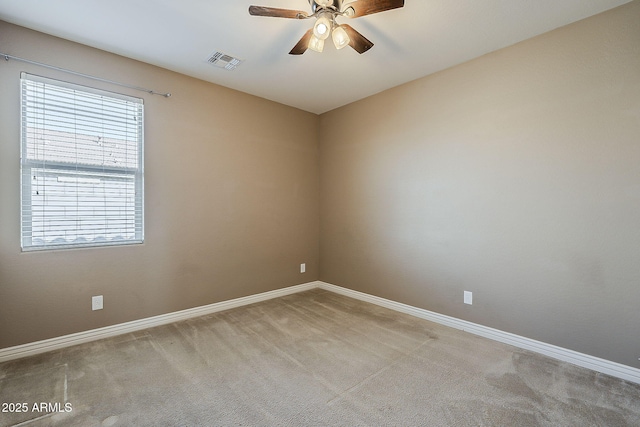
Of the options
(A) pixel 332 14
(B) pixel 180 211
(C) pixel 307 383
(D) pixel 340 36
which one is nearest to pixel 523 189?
(D) pixel 340 36

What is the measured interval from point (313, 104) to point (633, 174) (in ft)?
10.7

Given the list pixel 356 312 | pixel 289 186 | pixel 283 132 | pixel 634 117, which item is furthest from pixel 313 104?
pixel 634 117

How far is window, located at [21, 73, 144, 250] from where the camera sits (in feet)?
7.67

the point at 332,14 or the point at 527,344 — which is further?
the point at 527,344

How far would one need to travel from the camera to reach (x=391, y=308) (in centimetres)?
343

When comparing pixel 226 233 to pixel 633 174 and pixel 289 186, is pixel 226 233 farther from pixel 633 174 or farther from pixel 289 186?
pixel 633 174

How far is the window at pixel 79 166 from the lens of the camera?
2.34 metres

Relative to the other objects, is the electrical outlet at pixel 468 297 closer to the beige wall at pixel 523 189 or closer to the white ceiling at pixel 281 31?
the beige wall at pixel 523 189

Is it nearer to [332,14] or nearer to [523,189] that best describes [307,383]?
[523,189]

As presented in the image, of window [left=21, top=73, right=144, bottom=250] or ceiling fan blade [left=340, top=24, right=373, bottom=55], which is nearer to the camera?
ceiling fan blade [left=340, top=24, right=373, bottom=55]

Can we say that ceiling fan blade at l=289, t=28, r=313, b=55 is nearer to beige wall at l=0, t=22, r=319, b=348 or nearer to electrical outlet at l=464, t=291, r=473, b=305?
beige wall at l=0, t=22, r=319, b=348

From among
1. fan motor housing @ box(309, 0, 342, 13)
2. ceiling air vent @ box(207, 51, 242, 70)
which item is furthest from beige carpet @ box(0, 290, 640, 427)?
ceiling air vent @ box(207, 51, 242, 70)

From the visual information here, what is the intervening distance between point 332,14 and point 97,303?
10.1 feet

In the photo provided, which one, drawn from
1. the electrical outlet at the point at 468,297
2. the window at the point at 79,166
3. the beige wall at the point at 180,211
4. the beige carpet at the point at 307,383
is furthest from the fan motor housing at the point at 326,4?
the electrical outlet at the point at 468,297
